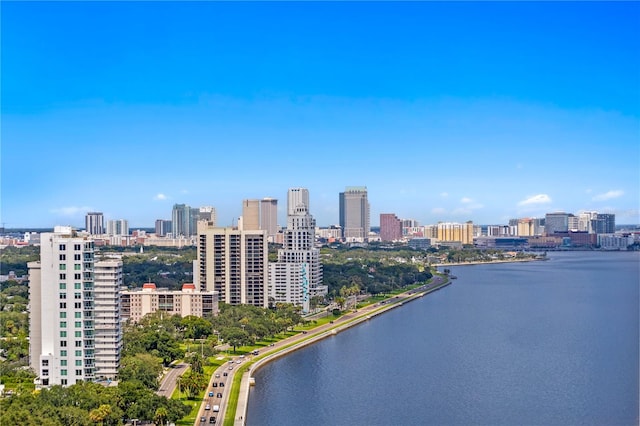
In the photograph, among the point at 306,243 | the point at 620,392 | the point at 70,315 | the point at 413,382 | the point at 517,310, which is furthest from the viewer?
the point at 306,243

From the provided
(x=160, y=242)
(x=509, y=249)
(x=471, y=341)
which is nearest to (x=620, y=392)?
(x=471, y=341)

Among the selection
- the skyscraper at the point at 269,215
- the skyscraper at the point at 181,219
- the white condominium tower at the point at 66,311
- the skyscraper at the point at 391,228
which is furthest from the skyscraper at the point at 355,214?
the white condominium tower at the point at 66,311

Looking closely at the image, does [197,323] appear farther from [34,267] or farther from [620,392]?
[620,392]

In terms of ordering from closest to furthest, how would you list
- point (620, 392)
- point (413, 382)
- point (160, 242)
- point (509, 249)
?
1. point (620, 392)
2. point (413, 382)
3. point (160, 242)
4. point (509, 249)

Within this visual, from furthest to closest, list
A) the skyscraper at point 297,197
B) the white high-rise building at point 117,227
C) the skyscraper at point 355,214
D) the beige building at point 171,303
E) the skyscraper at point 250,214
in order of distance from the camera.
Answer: the skyscraper at point 355,214 < the white high-rise building at point 117,227 < the skyscraper at point 297,197 < the skyscraper at point 250,214 < the beige building at point 171,303

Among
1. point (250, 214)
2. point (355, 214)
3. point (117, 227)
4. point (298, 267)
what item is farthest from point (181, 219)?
point (298, 267)

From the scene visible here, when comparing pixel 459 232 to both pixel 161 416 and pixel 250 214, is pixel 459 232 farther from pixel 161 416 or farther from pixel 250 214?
pixel 161 416

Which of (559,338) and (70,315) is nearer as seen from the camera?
(70,315)

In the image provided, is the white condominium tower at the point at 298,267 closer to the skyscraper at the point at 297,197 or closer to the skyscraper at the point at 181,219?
the skyscraper at the point at 297,197
